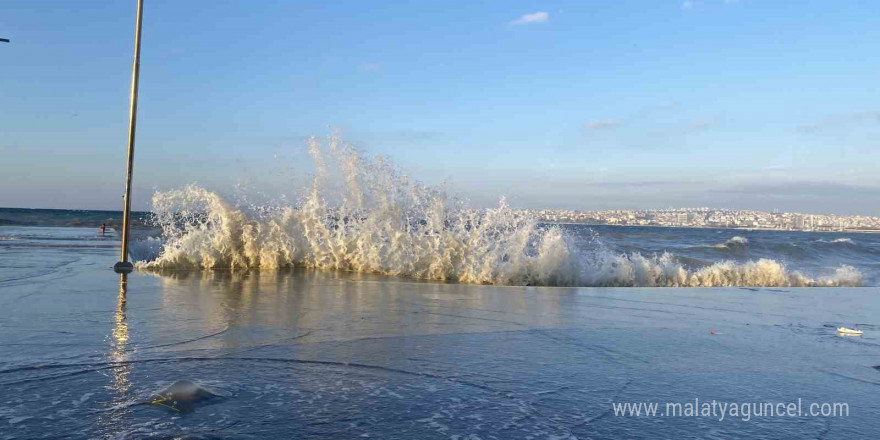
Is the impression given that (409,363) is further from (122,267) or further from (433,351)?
(122,267)

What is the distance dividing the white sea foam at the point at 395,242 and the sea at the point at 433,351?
0.09 m

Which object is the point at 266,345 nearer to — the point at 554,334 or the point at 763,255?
the point at 554,334

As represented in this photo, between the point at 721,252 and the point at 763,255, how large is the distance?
6.06ft

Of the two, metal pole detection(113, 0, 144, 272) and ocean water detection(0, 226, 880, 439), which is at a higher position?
metal pole detection(113, 0, 144, 272)

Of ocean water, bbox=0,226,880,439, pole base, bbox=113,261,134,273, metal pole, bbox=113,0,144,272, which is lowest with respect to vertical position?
ocean water, bbox=0,226,880,439

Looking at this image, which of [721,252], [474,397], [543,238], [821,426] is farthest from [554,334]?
[721,252]

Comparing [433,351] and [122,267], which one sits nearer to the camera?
[433,351]

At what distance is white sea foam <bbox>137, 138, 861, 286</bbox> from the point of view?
13.6 m

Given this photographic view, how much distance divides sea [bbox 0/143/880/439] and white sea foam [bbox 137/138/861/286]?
0.30ft

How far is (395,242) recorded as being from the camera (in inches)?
571

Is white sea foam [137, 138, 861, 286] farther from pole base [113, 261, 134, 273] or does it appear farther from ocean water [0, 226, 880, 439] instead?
ocean water [0, 226, 880, 439]

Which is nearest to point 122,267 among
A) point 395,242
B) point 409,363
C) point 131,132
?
point 131,132

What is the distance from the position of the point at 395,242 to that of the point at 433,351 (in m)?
8.94

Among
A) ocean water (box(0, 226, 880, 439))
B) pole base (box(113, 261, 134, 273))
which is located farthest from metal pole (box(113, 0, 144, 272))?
ocean water (box(0, 226, 880, 439))
